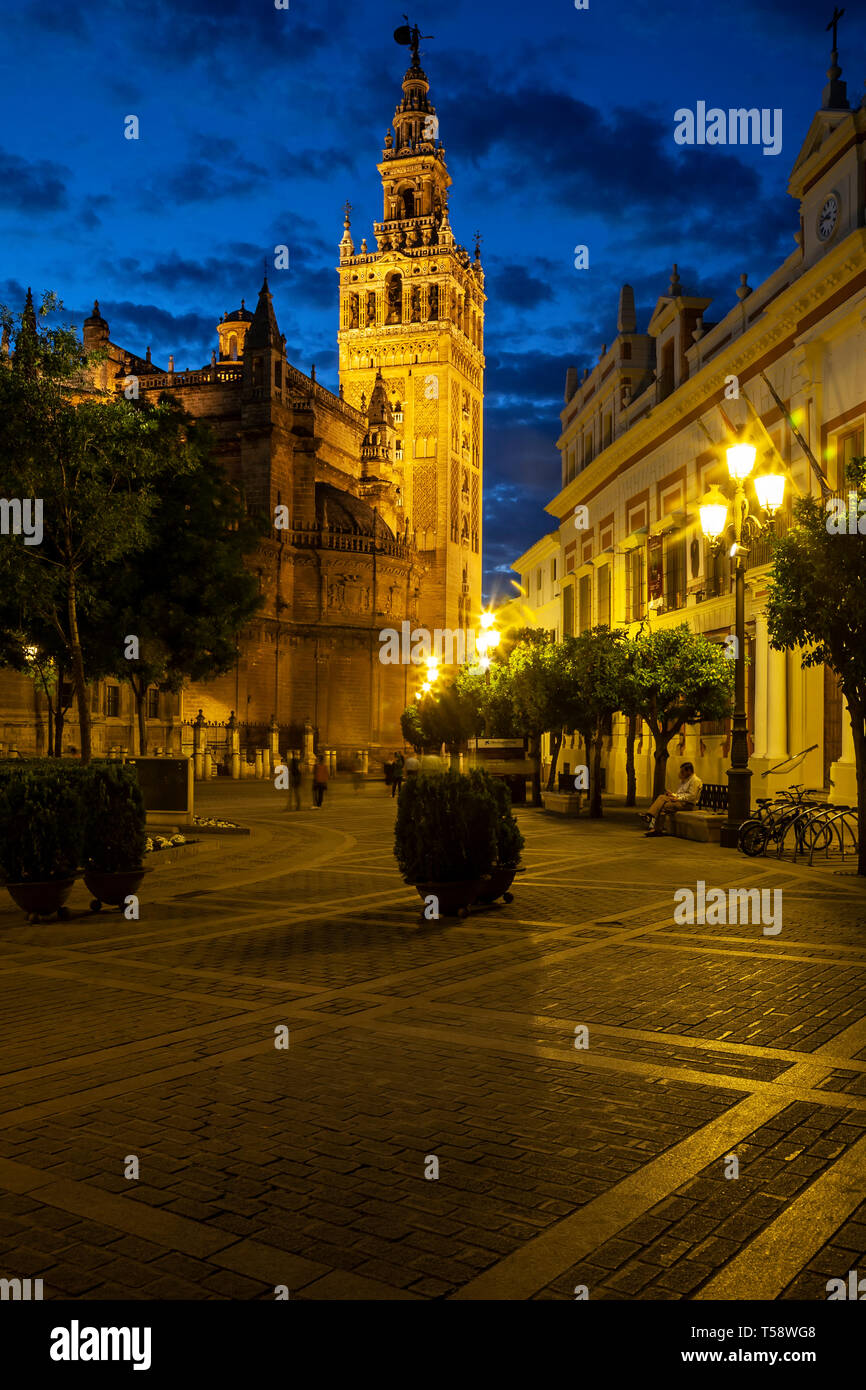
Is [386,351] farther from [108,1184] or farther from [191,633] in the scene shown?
[108,1184]

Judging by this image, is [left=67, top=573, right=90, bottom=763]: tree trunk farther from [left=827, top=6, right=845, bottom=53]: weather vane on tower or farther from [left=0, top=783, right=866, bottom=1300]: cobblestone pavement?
[left=827, top=6, right=845, bottom=53]: weather vane on tower

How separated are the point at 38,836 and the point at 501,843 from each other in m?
4.54

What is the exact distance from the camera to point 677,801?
2005 cm

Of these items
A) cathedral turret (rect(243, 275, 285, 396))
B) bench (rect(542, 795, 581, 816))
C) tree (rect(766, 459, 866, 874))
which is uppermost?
cathedral turret (rect(243, 275, 285, 396))

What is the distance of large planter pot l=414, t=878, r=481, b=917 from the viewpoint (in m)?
10.6

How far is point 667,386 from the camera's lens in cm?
3328

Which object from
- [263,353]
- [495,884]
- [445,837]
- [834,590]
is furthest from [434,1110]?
[263,353]

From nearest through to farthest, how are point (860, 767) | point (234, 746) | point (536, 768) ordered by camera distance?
point (860, 767), point (536, 768), point (234, 746)

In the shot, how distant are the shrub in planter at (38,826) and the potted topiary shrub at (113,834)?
398mm

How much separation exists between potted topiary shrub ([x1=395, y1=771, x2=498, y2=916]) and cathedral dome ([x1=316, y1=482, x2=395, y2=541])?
5326 cm

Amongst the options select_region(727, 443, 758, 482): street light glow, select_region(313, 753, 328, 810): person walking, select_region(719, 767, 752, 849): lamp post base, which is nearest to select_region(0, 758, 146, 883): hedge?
select_region(727, 443, 758, 482): street light glow

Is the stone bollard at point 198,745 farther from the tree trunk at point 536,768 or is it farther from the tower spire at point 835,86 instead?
the tower spire at point 835,86

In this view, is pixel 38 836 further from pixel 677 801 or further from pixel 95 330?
pixel 95 330

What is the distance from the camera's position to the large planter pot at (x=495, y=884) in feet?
36.5
